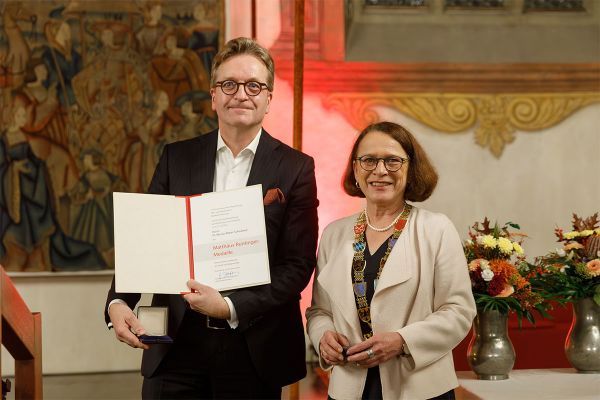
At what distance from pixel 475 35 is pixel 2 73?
4589 mm

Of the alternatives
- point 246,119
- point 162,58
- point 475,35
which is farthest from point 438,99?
point 246,119

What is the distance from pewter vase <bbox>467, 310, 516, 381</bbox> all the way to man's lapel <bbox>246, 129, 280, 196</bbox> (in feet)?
4.87

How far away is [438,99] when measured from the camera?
8242 mm

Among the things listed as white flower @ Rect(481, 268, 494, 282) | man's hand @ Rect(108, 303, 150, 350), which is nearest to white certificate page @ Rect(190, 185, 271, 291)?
man's hand @ Rect(108, 303, 150, 350)

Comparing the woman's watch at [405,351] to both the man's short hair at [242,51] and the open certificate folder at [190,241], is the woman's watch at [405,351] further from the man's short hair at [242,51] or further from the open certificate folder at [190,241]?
the man's short hair at [242,51]

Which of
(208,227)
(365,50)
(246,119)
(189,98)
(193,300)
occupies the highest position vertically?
(365,50)

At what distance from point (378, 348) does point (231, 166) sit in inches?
31.1

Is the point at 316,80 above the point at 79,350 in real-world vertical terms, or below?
above

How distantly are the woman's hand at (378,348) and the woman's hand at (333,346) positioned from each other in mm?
59

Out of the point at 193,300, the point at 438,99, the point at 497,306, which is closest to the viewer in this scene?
the point at 193,300

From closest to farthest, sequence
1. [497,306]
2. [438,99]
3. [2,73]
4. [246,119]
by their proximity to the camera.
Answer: [246,119], [497,306], [2,73], [438,99]

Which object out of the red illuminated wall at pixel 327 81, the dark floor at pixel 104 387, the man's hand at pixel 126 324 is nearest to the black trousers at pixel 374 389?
the man's hand at pixel 126 324

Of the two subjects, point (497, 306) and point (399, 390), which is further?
point (497, 306)

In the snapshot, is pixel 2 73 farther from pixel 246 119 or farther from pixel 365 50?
pixel 246 119
